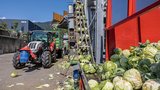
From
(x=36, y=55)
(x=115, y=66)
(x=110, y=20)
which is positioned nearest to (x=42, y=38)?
(x=36, y=55)

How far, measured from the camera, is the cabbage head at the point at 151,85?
3.18 metres

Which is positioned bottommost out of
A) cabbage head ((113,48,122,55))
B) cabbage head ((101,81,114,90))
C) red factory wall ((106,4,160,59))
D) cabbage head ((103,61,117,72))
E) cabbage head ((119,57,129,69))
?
cabbage head ((101,81,114,90))

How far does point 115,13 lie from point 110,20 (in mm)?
177

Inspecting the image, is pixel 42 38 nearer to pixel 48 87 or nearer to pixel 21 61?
pixel 21 61

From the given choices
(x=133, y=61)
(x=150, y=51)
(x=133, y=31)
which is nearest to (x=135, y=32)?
(x=133, y=31)

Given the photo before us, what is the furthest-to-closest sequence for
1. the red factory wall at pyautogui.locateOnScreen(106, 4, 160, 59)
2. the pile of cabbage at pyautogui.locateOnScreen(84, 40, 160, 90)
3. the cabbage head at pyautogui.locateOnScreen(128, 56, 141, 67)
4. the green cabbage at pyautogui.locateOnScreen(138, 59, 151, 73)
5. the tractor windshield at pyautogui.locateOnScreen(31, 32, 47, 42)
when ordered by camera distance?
the tractor windshield at pyautogui.locateOnScreen(31, 32, 47, 42)
the red factory wall at pyautogui.locateOnScreen(106, 4, 160, 59)
the cabbage head at pyautogui.locateOnScreen(128, 56, 141, 67)
the green cabbage at pyautogui.locateOnScreen(138, 59, 151, 73)
the pile of cabbage at pyautogui.locateOnScreen(84, 40, 160, 90)

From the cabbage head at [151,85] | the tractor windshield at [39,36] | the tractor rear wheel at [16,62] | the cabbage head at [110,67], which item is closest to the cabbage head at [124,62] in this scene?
the cabbage head at [110,67]

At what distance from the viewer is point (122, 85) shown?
3539 mm

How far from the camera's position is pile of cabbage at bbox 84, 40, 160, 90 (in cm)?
350

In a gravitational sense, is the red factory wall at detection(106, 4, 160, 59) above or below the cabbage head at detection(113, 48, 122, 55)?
above

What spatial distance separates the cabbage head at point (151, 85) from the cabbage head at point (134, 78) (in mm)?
210

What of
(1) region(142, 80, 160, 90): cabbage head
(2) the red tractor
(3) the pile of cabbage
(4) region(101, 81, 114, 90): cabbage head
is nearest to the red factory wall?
(3) the pile of cabbage

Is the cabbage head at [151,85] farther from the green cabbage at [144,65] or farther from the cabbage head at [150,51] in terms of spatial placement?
the cabbage head at [150,51]

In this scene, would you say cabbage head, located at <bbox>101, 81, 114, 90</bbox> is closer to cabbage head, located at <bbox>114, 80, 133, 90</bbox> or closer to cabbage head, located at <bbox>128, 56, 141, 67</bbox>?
cabbage head, located at <bbox>114, 80, 133, 90</bbox>
